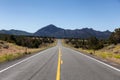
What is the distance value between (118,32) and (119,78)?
255ft

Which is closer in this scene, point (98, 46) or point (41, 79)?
point (41, 79)

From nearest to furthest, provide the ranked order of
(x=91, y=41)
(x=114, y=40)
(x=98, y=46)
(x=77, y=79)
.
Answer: (x=77, y=79)
(x=114, y=40)
(x=98, y=46)
(x=91, y=41)

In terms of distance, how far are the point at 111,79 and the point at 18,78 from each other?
4.37 metres

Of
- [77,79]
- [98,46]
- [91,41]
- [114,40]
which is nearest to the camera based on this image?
[77,79]

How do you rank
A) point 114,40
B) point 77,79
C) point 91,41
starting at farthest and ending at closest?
point 91,41 → point 114,40 → point 77,79

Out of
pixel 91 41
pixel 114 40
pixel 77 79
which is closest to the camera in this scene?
pixel 77 79

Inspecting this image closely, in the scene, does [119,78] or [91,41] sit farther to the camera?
[91,41]

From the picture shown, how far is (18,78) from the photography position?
38.2 feet

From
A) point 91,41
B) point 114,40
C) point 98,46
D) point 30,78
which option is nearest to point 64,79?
point 30,78

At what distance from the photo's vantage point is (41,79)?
11.3m

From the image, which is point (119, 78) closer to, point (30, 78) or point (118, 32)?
point (30, 78)

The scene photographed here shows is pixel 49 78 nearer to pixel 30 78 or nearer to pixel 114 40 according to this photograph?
pixel 30 78

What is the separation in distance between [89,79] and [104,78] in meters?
0.86

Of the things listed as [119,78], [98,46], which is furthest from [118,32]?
[119,78]
